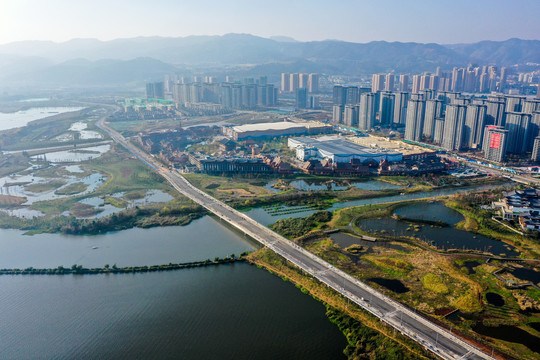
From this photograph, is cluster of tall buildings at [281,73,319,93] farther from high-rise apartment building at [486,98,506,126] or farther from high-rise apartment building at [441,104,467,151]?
high-rise apartment building at [441,104,467,151]

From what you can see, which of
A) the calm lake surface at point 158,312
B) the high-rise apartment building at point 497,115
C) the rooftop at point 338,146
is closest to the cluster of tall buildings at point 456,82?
the high-rise apartment building at point 497,115

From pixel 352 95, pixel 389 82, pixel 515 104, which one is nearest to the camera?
pixel 515 104

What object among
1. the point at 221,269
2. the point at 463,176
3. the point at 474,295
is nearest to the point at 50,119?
the point at 221,269

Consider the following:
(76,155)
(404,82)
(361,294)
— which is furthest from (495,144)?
(404,82)

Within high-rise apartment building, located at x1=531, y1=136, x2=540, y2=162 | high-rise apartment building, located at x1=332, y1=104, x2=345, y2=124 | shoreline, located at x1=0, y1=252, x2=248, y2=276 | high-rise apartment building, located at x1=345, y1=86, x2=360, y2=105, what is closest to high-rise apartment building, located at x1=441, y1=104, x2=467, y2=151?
high-rise apartment building, located at x1=531, y1=136, x2=540, y2=162

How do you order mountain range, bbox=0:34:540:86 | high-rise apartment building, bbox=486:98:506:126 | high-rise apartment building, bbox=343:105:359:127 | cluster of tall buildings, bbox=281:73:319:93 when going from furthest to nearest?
mountain range, bbox=0:34:540:86 → cluster of tall buildings, bbox=281:73:319:93 → high-rise apartment building, bbox=343:105:359:127 → high-rise apartment building, bbox=486:98:506:126

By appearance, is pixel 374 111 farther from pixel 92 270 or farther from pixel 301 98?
pixel 92 270

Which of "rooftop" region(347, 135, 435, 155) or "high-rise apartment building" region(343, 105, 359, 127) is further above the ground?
"high-rise apartment building" region(343, 105, 359, 127)
